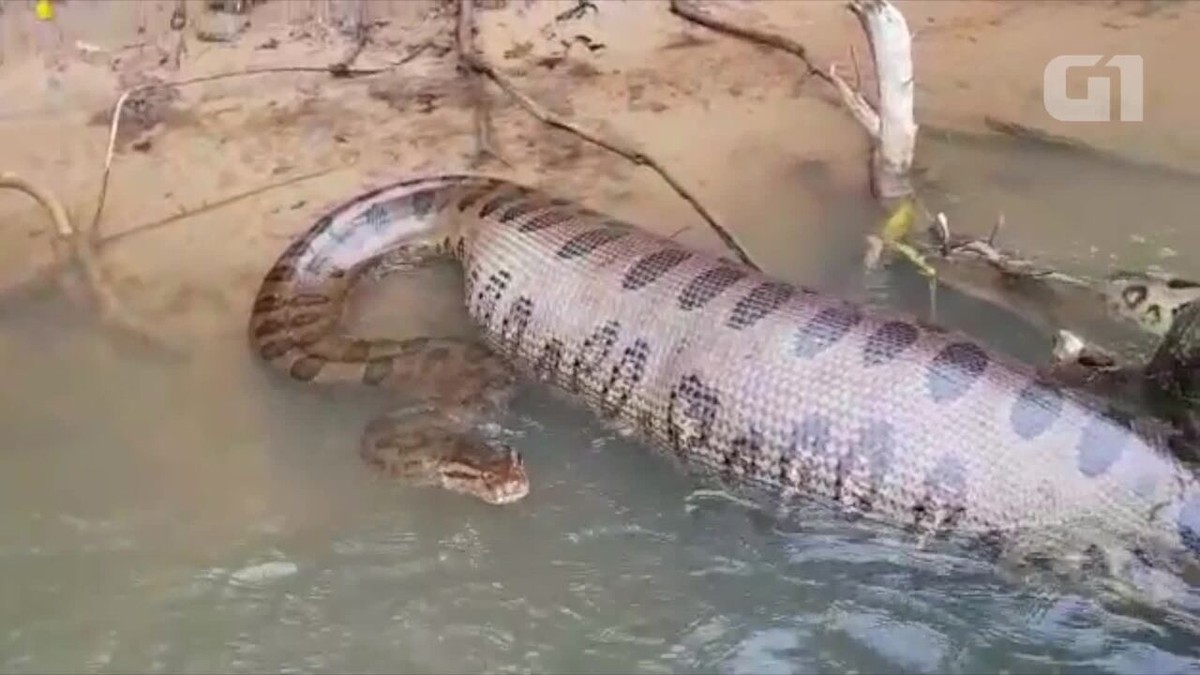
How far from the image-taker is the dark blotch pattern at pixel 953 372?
419 centimetres

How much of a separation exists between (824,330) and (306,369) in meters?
1.61

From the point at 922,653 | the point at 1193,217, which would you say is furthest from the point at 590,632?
the point at 1193,217

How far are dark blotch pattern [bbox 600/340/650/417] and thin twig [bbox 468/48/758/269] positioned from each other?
1.82 ft

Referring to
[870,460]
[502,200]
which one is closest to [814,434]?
[870,460]

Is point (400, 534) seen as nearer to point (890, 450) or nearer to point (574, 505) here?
point (574, 505)

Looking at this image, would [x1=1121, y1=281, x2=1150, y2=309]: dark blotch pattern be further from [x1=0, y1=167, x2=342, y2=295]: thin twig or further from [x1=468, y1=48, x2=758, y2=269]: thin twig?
[x1=0, y1=167, x2=342, y2=295]: thin twig

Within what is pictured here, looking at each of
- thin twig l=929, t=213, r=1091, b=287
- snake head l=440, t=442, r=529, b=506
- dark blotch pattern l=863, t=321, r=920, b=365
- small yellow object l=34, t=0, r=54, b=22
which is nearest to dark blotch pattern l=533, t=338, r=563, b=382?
snake head l=440, t=442, r=529, b=506

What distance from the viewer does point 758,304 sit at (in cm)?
455

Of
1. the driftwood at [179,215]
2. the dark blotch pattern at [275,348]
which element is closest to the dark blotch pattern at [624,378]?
the driftwood at [179,215]

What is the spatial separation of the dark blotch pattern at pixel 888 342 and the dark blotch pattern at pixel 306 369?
1.70 metres

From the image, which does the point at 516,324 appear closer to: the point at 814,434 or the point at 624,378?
the point at 624,378

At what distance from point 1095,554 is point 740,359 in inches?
40.8

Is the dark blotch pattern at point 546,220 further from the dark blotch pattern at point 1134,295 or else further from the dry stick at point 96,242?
the dark blotch pattern at point 1134,295

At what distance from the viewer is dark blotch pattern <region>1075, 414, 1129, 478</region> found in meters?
4.06
